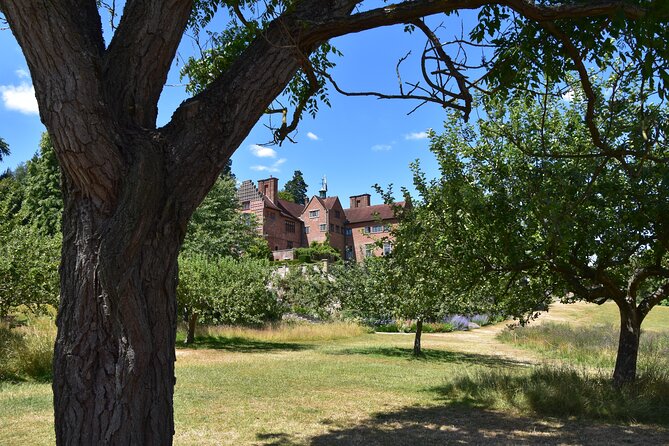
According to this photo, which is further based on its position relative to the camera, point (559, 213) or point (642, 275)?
point (642, 275)

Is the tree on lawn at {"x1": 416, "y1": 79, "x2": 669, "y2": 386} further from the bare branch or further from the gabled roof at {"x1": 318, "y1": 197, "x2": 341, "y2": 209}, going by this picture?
the gabled roof at {"x1": 318, "y1": 197, "x2": 341, "y2": 209}

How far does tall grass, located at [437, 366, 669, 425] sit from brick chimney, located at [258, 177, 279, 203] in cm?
5711

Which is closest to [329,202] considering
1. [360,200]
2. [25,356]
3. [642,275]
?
[360,200]

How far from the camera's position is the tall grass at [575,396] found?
9.48 metres

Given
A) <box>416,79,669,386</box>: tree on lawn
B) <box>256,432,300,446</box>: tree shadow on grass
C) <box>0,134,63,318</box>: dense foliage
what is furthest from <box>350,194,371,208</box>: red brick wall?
<box>256,432,300,446</box>: tree shadow on grass

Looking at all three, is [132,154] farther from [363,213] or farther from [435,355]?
[363,213]

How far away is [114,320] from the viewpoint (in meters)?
3.40

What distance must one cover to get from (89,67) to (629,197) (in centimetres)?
888

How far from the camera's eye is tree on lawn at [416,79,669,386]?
9.03 meters

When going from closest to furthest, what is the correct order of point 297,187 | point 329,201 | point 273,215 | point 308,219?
point 273,215 < point 308,219 < point 329,201 < point 297,187

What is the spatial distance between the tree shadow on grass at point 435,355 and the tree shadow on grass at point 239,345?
2941 mm

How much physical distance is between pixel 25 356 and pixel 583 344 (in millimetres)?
20754

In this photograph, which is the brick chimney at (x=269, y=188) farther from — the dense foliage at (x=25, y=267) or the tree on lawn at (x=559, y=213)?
the tree on lawn at (x=559, y=213)

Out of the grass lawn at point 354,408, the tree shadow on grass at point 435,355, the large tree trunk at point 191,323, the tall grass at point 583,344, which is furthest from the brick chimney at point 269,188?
the grass lawn at point 354,408
